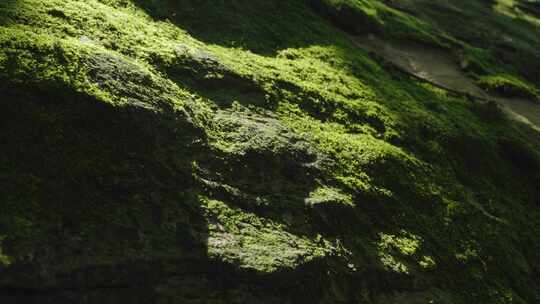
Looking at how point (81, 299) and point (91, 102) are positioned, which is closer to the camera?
point (81, 299)

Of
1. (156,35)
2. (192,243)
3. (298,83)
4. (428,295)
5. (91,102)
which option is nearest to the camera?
(192,243)

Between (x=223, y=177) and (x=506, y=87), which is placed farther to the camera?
(x=506, y=87)

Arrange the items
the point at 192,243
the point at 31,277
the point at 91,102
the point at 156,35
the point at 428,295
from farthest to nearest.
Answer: the point at 156,35, the point at 428,295, the point at 91,102, the point at 192,243, the point at 31,277

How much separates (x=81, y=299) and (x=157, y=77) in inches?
231

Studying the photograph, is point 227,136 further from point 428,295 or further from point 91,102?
point 428,295

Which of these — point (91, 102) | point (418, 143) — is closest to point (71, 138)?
point (91, 102)

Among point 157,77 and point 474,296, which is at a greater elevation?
point 157,77

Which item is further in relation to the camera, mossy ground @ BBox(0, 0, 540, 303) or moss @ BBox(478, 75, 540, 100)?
moss @ BBox(478, 75, 540, 100)

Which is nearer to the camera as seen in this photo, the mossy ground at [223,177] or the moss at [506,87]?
the mossy ground at [223,177]

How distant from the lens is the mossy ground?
866 cm

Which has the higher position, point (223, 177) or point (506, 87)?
point (223, 177)

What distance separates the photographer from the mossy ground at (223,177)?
8.66 metres

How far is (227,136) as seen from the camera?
1209 cm

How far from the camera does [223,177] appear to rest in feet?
36.1
